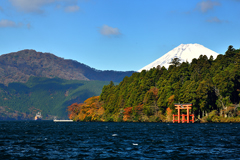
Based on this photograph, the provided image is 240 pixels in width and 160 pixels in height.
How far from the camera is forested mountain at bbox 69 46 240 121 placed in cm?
12362

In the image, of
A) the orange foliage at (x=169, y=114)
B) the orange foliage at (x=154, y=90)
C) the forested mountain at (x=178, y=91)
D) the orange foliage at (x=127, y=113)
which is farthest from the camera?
the orange foliage at (x=127, y=113)

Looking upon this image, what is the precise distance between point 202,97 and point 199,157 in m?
91.6

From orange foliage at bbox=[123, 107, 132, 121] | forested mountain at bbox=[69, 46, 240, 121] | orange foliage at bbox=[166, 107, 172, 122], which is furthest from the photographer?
orange foliage at bbox=[123, 107, 132, 121]

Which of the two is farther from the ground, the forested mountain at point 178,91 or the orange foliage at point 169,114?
the forested mountain at point 178,91

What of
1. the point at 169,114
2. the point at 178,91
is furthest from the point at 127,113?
the point at 178,91

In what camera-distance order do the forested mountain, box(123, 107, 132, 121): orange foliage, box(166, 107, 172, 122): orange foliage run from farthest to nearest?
box(123, 107, 132, 121): orange foliage, box(166, 107, 172, 122): orange foliage, the forested mountain

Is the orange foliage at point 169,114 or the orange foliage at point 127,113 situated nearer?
the orange foliage at point 169,114

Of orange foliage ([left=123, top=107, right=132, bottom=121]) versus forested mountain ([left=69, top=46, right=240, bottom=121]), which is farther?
orange foliage ([left=123, top=107, right=132, bottom=121])

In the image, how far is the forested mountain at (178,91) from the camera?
124 meters

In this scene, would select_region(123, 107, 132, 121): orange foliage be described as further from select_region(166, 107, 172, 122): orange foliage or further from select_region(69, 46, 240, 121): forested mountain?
select_region(166, 107, 172, 122): orange foliage

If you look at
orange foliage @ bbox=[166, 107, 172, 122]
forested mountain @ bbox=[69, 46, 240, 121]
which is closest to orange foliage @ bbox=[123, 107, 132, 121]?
forested mountain @ bbox=[69, 46, 240, 121]

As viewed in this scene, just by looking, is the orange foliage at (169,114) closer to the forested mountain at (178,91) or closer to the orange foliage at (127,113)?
the forested mountain at (178,91)

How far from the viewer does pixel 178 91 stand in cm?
13638

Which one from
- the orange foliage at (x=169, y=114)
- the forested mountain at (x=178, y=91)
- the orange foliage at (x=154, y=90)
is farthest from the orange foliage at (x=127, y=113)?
the orange foliage at (x=169, y=114)
